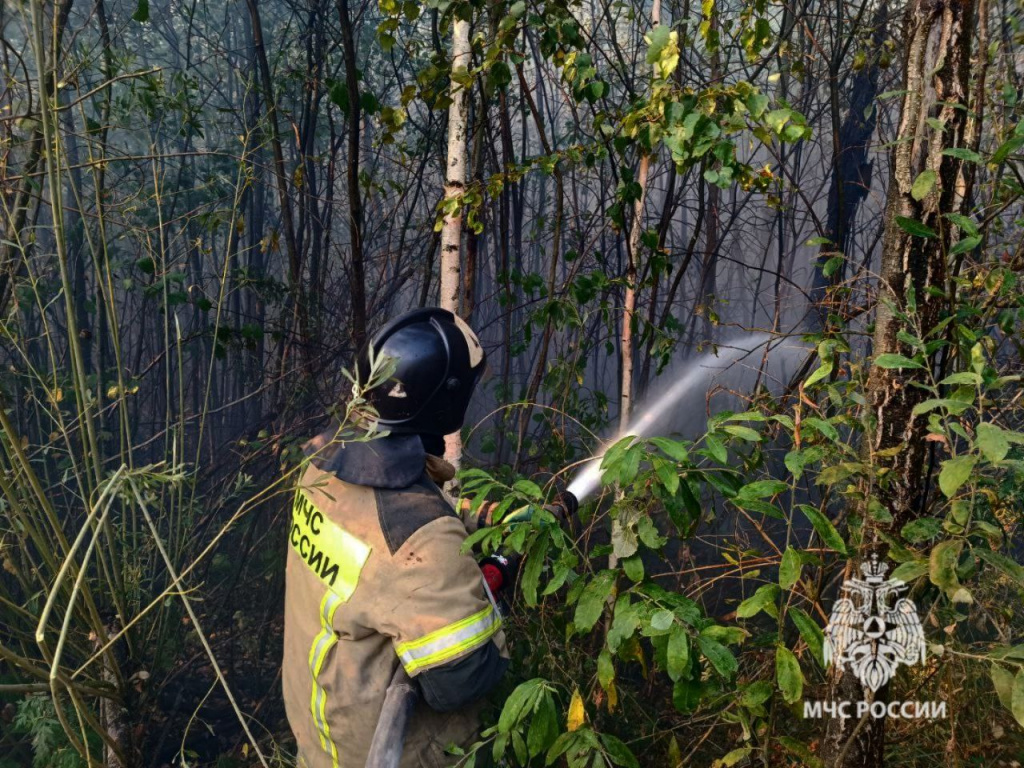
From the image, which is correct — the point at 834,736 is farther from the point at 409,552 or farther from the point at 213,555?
the point at 213,555

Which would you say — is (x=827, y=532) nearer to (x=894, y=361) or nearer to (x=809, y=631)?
(x=809, y=631)

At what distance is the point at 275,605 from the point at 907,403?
133 inches

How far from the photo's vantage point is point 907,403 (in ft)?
4.88

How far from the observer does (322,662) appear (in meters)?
1.82

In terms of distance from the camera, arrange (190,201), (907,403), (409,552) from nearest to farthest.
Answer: (907,403) → (409,552) → (190,201)

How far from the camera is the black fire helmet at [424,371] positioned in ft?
6.12

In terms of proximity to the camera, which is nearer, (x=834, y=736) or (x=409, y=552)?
(x=834, y=736)

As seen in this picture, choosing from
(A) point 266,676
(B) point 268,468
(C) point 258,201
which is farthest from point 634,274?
(C) point 258,201

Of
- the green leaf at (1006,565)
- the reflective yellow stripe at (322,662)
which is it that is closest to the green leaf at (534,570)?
the reflective yellow stripe at (322,662)

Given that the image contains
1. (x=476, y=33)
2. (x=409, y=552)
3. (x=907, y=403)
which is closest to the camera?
(x=907, y=403)

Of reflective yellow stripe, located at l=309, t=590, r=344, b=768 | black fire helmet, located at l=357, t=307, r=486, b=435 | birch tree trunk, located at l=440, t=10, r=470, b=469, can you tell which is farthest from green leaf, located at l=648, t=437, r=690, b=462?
birch tree trunk, located at l=440, t=10, r=470, b=469

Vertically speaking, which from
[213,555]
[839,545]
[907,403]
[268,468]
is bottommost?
[213,555]

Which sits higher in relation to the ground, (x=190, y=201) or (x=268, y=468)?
(x=190, y=201)

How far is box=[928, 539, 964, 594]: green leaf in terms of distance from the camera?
48.4 inches
